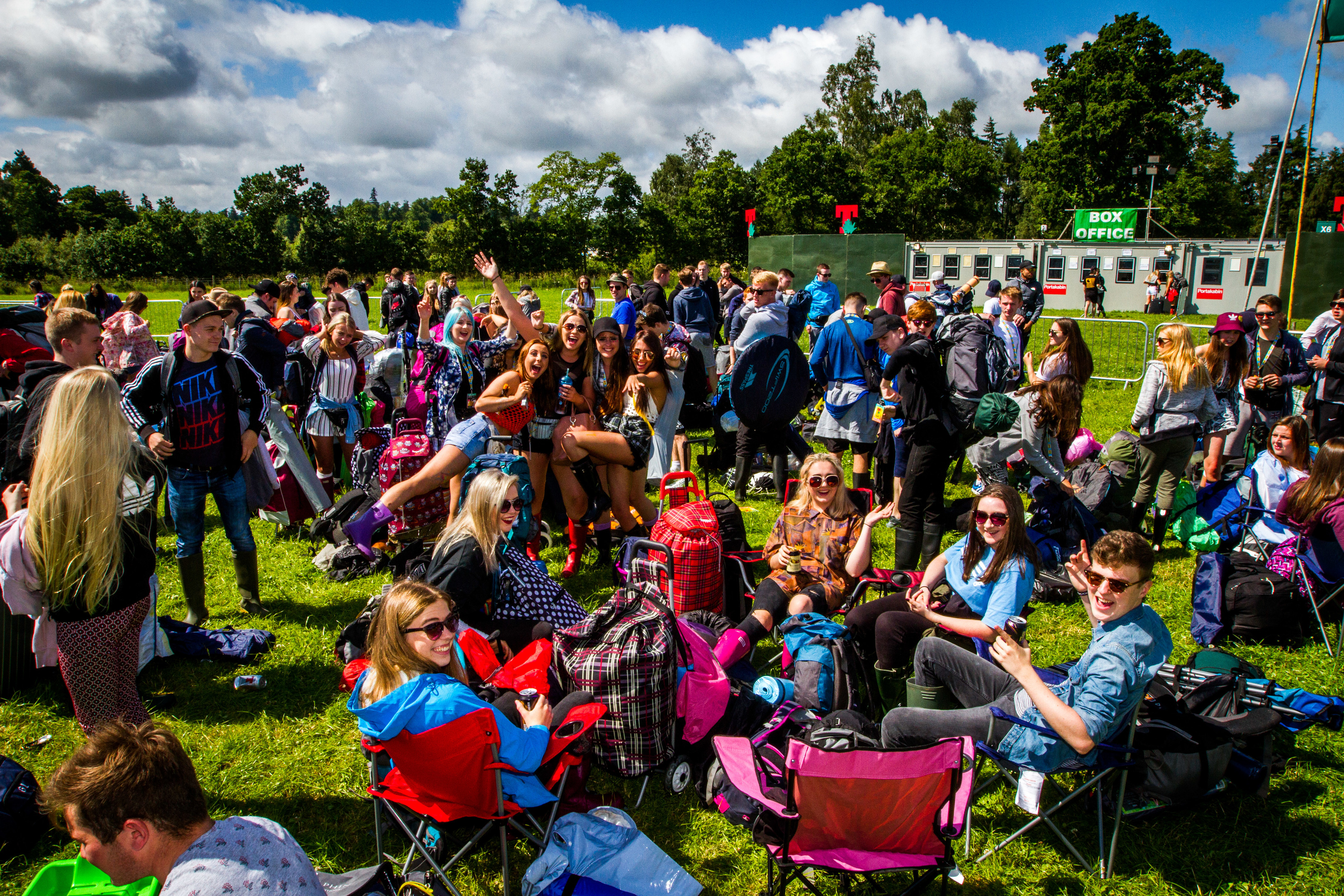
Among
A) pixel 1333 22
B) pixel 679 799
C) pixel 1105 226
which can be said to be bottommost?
pixel 679 799

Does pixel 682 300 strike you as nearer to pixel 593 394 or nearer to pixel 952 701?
pixel 593 394

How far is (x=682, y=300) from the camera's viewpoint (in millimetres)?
11312

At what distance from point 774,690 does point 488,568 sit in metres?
1.51

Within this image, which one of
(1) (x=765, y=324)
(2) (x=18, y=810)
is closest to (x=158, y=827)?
(2) (x=18, y=810)

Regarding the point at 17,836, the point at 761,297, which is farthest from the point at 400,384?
the point at 17,836

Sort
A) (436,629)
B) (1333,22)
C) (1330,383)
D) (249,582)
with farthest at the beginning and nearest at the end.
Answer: (1333,22), (1330,383), (249,582), (436,629)

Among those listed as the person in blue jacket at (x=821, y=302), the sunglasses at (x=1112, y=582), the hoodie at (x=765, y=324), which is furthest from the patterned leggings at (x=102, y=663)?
the person in blue jacket at (x=821, y=302)

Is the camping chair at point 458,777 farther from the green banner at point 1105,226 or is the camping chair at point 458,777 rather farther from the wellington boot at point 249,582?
the green banner at point 1105,226

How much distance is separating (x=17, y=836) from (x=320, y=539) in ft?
11.4

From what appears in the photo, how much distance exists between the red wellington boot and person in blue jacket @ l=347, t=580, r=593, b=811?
8.73 ft

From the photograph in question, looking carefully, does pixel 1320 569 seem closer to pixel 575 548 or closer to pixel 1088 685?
pixel 1088 685

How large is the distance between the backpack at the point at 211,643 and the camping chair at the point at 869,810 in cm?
343

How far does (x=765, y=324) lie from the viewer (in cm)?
834

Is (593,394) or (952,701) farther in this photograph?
(593,394)
